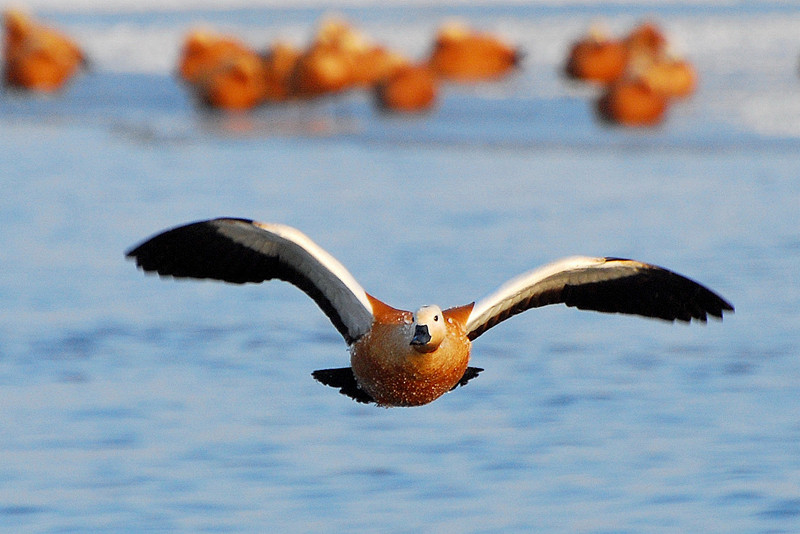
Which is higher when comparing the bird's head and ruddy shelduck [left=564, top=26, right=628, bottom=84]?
ruddy shelduck [left=564, top=26, right=628, bottom=84]

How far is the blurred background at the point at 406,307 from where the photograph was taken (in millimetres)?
9336

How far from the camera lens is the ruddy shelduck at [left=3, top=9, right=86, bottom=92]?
34.8m

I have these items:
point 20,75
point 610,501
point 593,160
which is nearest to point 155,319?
point 610,501

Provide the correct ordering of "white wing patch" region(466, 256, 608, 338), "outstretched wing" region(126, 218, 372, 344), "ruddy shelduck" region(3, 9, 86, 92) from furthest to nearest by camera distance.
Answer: "ruddy shelduck" region(3, 9, 86, 92)
"outstretched wing" region(126, 218, 372, 344)
"white wing patch" region(466, 256, 608, 338)

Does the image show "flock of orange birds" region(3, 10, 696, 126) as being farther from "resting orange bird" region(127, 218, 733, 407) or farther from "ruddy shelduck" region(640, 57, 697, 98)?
"resting orange bird" region(127, 218, 733, 407)

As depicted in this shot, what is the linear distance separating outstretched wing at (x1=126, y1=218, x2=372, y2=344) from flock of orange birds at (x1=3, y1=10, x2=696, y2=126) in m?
17.9

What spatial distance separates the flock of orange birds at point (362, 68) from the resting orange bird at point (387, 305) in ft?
56.0

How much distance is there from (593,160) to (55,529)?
1732cm

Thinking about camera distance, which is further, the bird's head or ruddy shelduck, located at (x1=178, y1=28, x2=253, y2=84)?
ruddy shelduck, located at (x1=178, y1=28, x2=253, y2=84)

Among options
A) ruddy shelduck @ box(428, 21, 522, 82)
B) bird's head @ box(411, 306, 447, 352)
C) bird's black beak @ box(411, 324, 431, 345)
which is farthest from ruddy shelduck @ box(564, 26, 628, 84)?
bird's black beak @ box(411, 324, 431, 345)

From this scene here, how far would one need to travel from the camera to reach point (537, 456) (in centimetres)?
1009

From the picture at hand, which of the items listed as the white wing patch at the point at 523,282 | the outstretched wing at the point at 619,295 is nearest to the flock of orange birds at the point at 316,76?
the outstretched wing at the point at 619,295

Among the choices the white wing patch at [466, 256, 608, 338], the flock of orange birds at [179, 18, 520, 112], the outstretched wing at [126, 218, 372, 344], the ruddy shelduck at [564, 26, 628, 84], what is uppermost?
the ruddy shelduck at [564, 26, 628, 84]

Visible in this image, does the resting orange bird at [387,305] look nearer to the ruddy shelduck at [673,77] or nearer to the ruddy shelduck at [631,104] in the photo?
the ruddy shelduck at [631,104]
